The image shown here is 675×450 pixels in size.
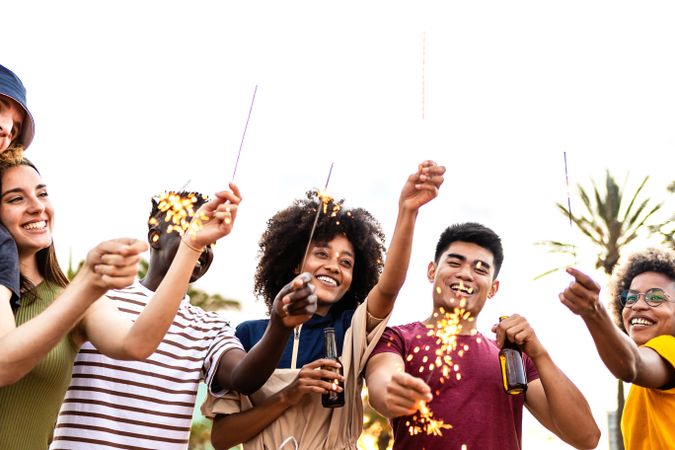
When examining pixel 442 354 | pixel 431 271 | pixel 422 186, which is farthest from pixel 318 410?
pixel 422 186

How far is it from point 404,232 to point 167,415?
5.76 ft

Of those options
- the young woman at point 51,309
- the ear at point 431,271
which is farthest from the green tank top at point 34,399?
the ear at point 431,271

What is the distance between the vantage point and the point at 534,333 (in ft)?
15.7

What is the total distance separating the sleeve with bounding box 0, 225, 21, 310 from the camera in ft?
12.5

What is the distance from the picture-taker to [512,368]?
4.67 m

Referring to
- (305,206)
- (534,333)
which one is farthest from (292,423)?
(305,206)

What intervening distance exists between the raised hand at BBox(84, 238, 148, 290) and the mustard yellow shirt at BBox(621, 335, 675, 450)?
333 cm

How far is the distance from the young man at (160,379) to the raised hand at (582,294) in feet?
4.86

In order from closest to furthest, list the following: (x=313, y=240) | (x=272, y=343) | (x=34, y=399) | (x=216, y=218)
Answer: (x=34, y=399), (x=216, y=218), (x=272, y=343), (x=313, y=240)

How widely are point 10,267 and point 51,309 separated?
427 millimetres

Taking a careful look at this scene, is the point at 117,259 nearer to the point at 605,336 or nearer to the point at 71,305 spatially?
the point at 71,305

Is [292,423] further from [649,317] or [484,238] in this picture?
[649,317]

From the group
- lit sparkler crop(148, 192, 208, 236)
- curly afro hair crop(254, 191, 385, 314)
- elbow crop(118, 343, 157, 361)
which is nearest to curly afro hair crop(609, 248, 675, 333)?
curly afro hair crop(254, 191, 385, 314)

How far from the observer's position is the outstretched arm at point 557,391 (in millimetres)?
4727
